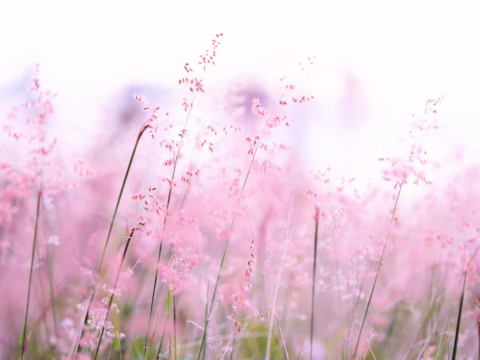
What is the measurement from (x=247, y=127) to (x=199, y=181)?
1.29ft

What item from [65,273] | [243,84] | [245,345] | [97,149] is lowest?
[245,345]

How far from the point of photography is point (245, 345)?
2.60 m

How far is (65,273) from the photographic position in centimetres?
259

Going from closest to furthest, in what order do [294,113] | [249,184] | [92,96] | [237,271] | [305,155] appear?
[249,184] < [237,271] < [305,155] < [294,113] < [92,96]

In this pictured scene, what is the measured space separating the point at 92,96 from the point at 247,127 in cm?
325

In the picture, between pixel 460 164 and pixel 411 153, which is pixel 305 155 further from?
pixel 411 153

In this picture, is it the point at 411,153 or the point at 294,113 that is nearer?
the point at 411,153

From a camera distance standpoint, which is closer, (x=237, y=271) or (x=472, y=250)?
(x=472, y=250)

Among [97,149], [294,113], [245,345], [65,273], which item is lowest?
[245,345]

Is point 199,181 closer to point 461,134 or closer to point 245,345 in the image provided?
point 245,345

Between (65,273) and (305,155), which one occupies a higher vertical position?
(305,155)

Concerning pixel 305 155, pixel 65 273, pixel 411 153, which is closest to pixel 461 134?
pixel 305 155

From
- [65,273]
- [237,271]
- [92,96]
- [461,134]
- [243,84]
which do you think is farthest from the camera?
[92,96]

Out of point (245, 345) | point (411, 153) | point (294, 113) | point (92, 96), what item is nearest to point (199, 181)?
point (411, 153)
